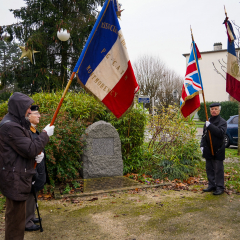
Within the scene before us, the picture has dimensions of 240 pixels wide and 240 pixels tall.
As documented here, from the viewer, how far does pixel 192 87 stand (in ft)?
19.1

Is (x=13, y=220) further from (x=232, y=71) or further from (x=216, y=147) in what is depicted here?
(x=232, y=71)

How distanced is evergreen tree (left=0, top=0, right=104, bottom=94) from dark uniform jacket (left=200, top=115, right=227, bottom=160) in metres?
9.59

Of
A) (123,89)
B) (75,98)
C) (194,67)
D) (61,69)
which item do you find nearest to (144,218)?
(123,89)

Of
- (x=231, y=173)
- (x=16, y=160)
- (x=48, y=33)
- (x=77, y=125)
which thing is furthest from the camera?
(x=48, y=33)

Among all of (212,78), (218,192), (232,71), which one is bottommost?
(218,192)

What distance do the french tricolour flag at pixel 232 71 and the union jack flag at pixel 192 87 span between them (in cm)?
71

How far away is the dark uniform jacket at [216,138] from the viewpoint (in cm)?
534

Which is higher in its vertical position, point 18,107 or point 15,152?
point 18,107

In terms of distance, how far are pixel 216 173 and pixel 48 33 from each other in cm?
1227

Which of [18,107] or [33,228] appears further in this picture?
[33,228]

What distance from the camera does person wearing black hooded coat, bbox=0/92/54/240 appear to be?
9.32 feet

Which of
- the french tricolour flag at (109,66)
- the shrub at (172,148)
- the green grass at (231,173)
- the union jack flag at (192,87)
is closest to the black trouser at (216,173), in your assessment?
the green grass at (231,173)

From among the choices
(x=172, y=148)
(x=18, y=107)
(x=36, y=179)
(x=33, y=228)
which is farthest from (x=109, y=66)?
(x=172, y=148)

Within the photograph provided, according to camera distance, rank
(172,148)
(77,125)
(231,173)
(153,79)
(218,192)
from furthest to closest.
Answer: (153,79) → (172,148) → (231,173) → (77,125) → (218,192)
